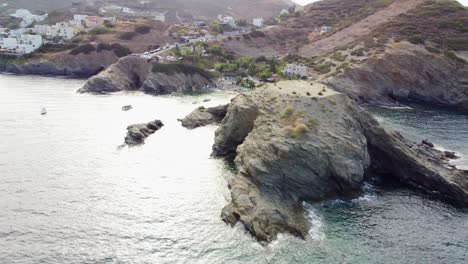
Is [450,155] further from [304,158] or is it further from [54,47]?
[54,47]

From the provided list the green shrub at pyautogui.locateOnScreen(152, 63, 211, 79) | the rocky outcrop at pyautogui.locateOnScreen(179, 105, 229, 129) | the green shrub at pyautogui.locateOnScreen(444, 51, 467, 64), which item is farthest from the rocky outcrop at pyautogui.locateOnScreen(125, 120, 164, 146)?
the green shrub at pyautogui.locateOnScreen(444, 51, 467, 64)

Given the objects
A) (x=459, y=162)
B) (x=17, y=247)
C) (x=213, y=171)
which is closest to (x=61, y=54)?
(x=213, y=171)

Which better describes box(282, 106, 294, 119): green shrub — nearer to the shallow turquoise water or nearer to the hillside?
the shallow turquoise water

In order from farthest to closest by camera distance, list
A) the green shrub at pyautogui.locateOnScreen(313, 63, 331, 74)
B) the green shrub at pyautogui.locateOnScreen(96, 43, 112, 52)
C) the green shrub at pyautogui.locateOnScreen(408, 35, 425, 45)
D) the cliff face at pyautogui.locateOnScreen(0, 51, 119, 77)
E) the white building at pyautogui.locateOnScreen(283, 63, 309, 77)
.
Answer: the green shrub at pyautogui.locateOnScreen(96, 43, 112, 52)
the cliff face at pyautogui.locateOnScreen(0, 51, 119, 77)
the green shrub at pyautogui.locateOnScreen(313, 63, 331, 74)
the white building at pyautogui.locateOnScreen(283, 63, 309, 77)
the green shrub at pyautogui.locateOnScreen(408, 35, 425, 45)

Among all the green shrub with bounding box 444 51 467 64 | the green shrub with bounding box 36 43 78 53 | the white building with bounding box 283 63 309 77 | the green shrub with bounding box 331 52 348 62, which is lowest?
the green shrub with bounding box 36 43 78 53

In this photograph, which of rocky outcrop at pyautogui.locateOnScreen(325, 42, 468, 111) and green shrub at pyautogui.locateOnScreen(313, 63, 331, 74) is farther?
green shrub at pyautogui.locateOnScreen(313, 63, 331, 74)

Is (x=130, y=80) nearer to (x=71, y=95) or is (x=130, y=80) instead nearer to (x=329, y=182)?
(x=71, y=95)

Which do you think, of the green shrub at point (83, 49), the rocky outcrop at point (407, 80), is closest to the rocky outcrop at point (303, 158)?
the rocky outcrop at point (407, 80)
